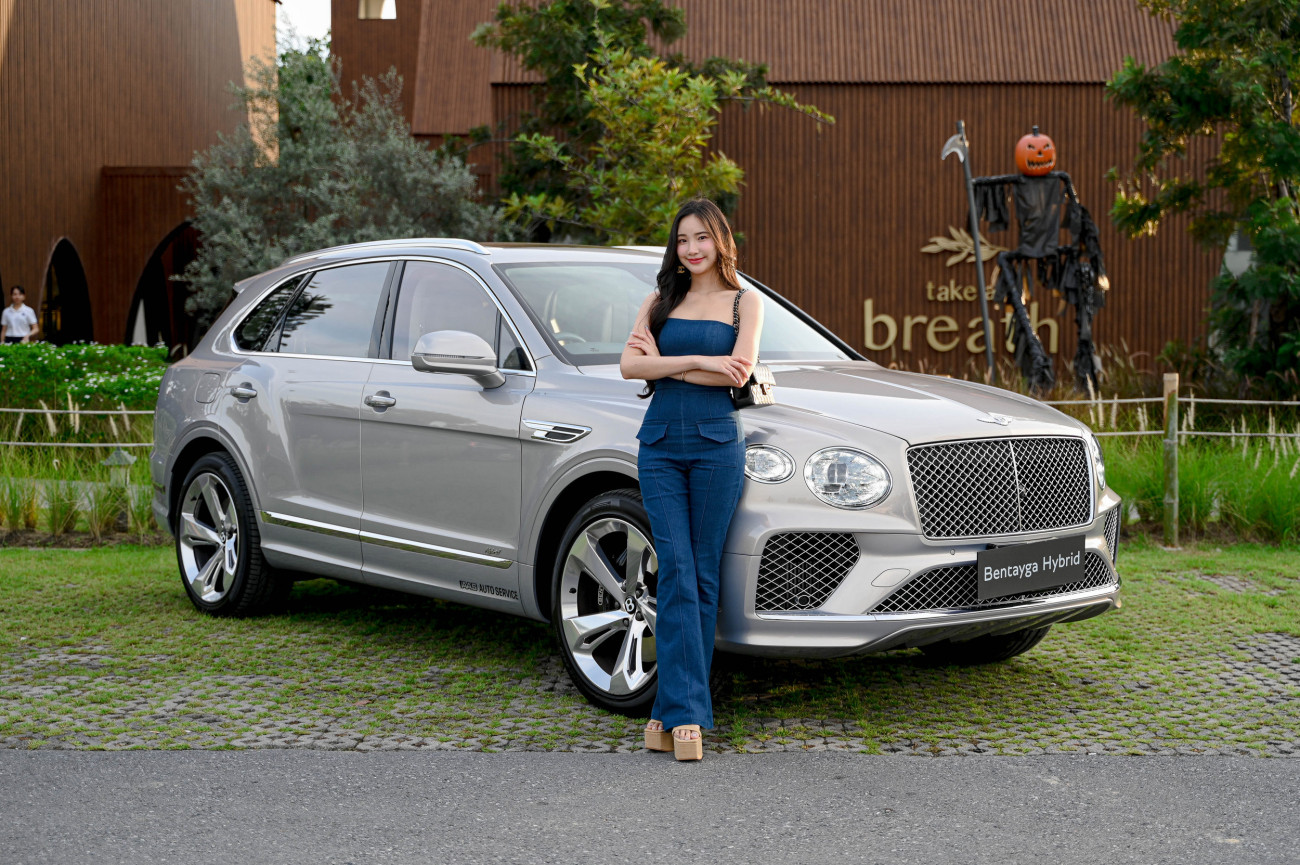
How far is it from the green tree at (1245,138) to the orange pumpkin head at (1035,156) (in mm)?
854

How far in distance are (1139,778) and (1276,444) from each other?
6.85m

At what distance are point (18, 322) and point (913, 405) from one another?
18184 mm

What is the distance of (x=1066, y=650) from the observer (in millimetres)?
6645

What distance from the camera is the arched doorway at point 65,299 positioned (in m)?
25.2

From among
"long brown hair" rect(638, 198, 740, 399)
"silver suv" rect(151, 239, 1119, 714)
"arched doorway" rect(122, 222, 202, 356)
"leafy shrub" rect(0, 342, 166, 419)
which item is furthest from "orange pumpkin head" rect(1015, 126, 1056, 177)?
"arched doorway" rect(122, 222, 202, 356)

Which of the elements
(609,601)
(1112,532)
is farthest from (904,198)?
(609,601)

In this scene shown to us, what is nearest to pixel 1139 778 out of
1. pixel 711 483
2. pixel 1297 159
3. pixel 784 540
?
pixel 784 540

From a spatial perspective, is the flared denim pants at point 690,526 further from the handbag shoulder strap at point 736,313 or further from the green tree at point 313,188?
the green tree at point 313,188

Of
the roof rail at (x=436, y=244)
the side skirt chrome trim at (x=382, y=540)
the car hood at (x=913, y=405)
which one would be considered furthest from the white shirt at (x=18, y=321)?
the car hood at (x=913, y=405)

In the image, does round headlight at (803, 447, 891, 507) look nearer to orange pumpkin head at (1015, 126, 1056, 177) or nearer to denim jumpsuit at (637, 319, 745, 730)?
denim jumpsuit at (637, 319, 745, 730)

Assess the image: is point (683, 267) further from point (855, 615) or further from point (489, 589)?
point (489, 589)

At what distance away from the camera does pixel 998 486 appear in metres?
5.19

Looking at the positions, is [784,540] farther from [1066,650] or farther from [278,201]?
[278,201]

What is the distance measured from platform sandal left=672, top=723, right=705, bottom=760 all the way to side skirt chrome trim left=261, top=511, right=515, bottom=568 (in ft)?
3.91
